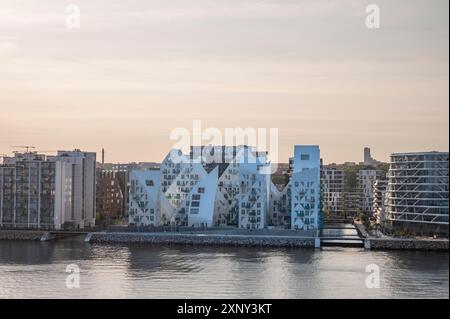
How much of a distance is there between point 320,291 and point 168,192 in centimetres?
1167

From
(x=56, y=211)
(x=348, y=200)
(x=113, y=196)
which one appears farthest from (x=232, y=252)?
(x=348, y=200)

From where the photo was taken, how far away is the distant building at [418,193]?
18.7 metres

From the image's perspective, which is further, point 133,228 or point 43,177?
point 43,177

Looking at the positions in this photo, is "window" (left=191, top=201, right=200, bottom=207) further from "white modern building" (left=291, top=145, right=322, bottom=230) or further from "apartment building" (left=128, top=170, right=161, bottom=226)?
"white modern building" (left=291, top=145, right=322, bottom=230)

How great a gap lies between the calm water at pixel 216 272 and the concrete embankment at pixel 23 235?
8.72 ft

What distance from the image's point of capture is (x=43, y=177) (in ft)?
77.7

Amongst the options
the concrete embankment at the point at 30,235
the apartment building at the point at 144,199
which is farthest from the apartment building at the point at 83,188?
the apartment building at the point at 144,199

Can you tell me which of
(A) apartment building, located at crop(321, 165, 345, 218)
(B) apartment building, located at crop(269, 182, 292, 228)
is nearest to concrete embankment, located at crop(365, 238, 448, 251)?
(B) apartment building, located at crop(269, 182, 292, 228)

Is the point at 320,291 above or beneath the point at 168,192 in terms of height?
beneath

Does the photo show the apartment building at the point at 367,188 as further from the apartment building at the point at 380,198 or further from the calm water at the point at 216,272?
the calm water at the point at 216,272

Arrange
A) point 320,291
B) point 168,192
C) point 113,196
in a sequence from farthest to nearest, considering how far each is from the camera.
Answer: point 113,196 → point 168,192 → point 320,291

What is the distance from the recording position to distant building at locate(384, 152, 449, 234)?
18.7 metres

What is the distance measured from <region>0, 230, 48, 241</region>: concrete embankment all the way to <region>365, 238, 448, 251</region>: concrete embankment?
9.00 meters
